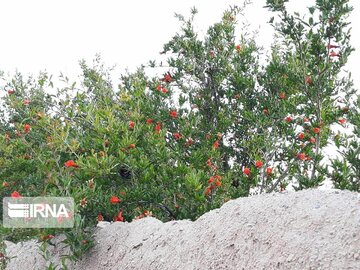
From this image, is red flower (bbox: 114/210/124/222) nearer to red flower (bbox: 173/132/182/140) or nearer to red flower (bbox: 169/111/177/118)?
red flower (bbox: 173/132/182/140)

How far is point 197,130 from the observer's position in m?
8.89

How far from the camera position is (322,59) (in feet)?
23.6

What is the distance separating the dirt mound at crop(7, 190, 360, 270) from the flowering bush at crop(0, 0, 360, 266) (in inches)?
24.4

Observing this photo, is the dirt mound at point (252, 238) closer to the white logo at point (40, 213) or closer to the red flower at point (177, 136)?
the white logo at point (40, 213)

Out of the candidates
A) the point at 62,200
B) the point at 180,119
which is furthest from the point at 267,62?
the point at 62,200

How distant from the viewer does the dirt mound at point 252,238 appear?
13.3ft

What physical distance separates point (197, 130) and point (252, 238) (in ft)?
14.3

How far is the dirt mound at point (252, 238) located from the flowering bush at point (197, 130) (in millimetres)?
621

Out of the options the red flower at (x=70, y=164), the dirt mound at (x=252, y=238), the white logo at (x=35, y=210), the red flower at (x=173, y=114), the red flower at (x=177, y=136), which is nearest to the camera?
the dirt mound at (x=252, y=238)

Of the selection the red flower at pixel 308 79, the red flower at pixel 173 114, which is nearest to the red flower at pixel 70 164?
the red flower at pixel 173 114

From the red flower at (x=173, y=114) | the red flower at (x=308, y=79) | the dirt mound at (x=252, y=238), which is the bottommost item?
the dirt mound at (x=252, y=238)

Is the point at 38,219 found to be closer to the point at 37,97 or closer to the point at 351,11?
the point at 37,97

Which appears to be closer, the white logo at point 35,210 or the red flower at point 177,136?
the white logo at point 35,210

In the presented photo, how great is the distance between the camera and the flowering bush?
273 inches
